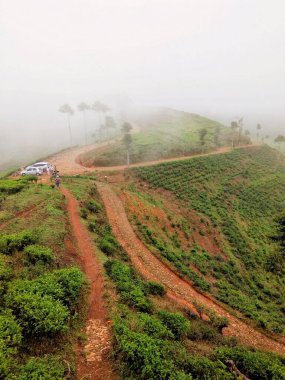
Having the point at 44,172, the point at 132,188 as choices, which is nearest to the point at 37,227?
the point at 132,188

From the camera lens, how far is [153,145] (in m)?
65.0

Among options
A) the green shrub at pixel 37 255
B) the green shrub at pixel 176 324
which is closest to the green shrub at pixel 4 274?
the green shrub at pixel 37 255

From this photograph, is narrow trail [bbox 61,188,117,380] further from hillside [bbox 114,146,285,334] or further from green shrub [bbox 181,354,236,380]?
hillside [bbox 114,146,285,334]

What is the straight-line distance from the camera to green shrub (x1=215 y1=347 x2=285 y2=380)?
11039 millimetres

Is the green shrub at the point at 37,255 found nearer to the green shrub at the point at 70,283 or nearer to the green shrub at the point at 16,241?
the green shrub at the point at 16,241

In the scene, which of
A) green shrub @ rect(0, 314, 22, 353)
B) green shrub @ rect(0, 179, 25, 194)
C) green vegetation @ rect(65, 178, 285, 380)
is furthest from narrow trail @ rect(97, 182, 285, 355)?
green shrub @ rect(0, 314, 22, 353)

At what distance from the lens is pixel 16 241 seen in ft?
52.8

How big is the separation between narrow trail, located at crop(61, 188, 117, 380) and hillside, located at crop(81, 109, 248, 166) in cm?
3687

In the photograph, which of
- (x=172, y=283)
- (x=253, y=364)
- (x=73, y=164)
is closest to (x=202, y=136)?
(x=73, y=164)

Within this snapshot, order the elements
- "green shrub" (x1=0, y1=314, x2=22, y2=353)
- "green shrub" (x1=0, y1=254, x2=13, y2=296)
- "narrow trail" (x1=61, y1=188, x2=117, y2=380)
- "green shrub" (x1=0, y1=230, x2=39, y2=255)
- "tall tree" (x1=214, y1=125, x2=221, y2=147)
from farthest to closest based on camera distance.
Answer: "tall tree" (x1=214, y1=125, x2=221, y2=147) → "green shrub" (x1=0, y1=230, x2=39, y2=255) → "green shrub" (x1=0, y1=254, x2=13, y2=296) → "narrow trail" (x1=61, y1=188, x2=117, y2=380) → "green shrub" (x1=0, y1=314, x2=22, y2=353)

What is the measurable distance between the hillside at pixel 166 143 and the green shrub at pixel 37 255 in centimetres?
3842

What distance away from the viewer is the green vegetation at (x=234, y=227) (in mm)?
23641

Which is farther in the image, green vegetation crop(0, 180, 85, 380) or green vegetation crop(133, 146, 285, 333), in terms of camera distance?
green vegetation crop(133, 146, 285, 333)

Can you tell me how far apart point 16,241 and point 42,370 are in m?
8.73
